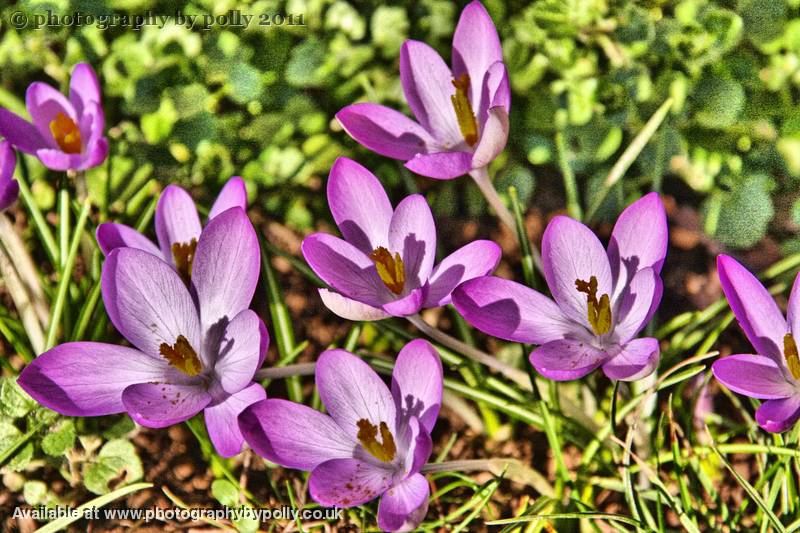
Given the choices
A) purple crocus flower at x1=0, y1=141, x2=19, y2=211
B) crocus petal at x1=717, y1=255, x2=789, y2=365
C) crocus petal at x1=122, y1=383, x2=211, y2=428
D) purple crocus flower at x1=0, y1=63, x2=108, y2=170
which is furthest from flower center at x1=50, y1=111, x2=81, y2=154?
crocus petal at x1=717, y1=255, x2=789, y2=365

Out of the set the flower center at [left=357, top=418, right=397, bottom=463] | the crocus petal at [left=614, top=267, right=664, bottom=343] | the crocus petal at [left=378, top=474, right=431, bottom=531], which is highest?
the crocus petal at [left=614, top=267, right=664, bottom=343]

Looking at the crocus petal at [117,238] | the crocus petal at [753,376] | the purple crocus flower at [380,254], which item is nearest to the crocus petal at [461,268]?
the purple crocus flower at [380,254]

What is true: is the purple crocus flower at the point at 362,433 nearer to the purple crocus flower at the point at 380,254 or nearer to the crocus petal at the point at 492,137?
the purple crocus flower at the point at 380,254

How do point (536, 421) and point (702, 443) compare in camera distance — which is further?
point (702, 443)

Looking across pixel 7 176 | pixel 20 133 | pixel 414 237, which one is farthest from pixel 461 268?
pixel 20 133

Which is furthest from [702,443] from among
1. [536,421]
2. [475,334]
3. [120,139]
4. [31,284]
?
[120,139]

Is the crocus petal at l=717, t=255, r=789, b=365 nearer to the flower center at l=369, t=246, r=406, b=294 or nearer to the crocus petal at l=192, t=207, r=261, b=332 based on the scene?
the flower center at l=369, t=246, r=406, b=294

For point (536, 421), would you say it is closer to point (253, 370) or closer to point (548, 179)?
point (253, 370)

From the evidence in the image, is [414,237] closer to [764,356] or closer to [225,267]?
[225,267]
